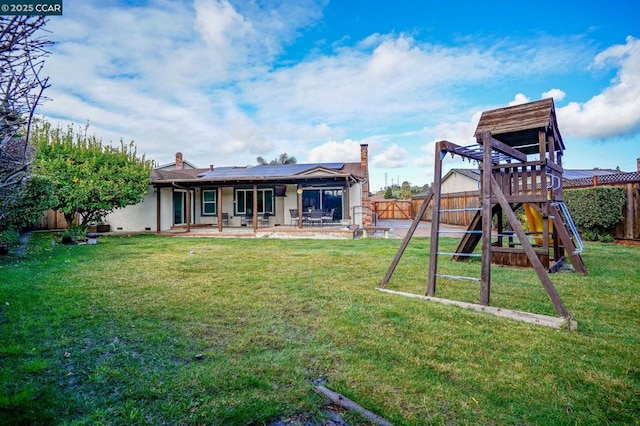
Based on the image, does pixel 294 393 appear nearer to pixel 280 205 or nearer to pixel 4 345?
pixel 4 345

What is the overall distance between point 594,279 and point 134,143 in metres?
17.0

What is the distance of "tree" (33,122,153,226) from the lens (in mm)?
11578

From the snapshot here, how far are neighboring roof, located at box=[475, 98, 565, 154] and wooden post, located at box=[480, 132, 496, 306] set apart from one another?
2.55m

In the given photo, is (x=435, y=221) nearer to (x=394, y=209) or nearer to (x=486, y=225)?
(x=486, y=225)

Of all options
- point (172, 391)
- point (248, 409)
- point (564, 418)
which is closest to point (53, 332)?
point (172, 391)

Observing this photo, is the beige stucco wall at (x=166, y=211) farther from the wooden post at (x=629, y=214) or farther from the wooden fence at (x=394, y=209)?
the wooden fence at (x=394, y=209)

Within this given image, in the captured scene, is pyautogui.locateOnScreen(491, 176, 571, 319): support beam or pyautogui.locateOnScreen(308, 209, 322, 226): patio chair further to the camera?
pyautogui.locateOnScreen(308, 209, 322, 226): patio chair

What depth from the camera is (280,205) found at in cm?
1730

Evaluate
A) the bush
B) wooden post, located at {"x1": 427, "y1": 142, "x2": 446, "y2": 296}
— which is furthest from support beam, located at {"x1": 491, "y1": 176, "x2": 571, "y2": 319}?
the bush

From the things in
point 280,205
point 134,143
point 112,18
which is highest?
point 112,18

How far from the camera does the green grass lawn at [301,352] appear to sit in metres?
2.02

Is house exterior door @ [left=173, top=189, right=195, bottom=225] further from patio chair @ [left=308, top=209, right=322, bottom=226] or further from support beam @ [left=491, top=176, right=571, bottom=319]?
support beam @ [left=491, top=176, right=571, bottom=319]

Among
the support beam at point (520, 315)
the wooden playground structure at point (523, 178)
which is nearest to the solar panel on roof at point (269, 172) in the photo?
the wooden playground structure at point (523, 178)

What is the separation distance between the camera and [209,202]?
717 inches
